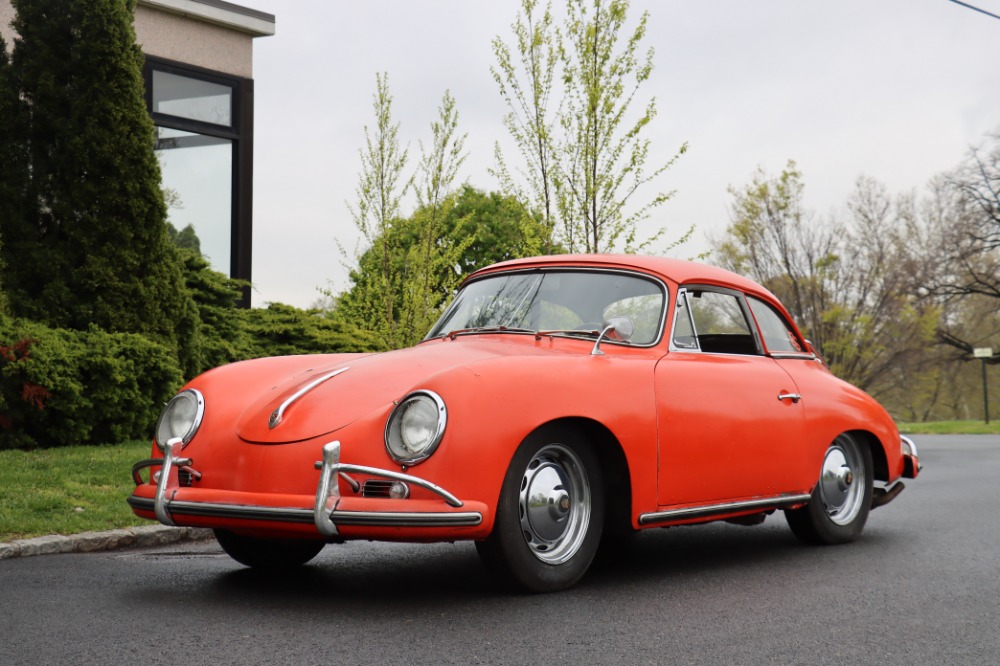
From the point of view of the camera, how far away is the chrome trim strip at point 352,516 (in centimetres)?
447

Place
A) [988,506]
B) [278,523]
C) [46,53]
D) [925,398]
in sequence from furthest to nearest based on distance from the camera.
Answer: [925,398]
[46,53]
[988,506]
[278,523]

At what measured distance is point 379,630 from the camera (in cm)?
435

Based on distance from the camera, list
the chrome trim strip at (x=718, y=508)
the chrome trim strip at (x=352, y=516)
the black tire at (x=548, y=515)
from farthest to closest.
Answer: the chrome trim strip at (x=718, y=508) < the black tire at (x=548, y=515) < the chrome trim strip at (x=352, y=516)

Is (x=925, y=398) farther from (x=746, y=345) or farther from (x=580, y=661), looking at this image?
(x=580, y=661)

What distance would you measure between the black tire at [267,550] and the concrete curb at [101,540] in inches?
50.9

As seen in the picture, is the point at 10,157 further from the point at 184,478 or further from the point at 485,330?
the point at 184,478

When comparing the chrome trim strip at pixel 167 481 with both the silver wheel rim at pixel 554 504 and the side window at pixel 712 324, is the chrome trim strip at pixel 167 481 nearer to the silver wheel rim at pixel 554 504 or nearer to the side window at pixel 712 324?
the silver wheel rim at pixel 554 504

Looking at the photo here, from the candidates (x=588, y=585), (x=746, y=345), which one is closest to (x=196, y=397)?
(x=588, y=585)

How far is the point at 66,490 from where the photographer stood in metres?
8.20

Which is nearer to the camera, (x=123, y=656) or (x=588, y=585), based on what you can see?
(x=123, y=656)

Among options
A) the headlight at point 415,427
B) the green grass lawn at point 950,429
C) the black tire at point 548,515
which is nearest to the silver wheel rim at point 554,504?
the black tire at point 548,515

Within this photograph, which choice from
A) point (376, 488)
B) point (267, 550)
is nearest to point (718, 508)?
point (376, 488)

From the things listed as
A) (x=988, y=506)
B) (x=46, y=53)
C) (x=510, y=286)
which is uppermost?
(x=46, y=53)

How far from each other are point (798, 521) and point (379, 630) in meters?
3.37
